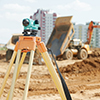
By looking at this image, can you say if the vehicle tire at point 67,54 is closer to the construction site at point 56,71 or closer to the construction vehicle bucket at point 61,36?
the construction site at point 56,71

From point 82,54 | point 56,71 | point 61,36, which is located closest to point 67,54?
point 61,36

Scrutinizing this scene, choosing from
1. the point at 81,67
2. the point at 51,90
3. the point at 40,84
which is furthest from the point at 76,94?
the point at 81,67

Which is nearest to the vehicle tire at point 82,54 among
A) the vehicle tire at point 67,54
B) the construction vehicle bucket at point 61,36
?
the vehicle tire at point 67,54

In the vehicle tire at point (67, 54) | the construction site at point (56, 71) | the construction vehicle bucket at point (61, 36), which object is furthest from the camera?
the vehicle tire at point (67, 54)

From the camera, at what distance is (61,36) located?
12.6 meters

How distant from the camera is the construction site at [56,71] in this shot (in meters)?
2.56

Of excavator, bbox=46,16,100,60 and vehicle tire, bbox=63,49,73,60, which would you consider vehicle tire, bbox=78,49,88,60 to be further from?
vehicle tire, bbox=63,49,73,60

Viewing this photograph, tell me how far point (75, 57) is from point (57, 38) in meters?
2.59

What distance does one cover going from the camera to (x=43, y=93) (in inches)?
204

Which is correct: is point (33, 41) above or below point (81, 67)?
above

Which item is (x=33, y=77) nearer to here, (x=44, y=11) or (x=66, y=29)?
(x=66, y=29)

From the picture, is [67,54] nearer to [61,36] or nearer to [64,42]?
[64,42]

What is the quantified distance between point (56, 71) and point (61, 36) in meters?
4.71

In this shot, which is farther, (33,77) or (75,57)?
(75,57)
